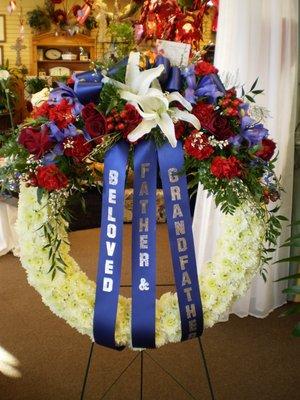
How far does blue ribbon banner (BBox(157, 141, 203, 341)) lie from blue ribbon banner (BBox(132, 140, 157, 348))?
0.04 m

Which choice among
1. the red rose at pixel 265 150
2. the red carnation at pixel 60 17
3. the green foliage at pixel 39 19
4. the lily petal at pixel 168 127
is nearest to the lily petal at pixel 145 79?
the lily petal at pixel 168 127

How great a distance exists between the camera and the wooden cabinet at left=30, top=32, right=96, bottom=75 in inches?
359

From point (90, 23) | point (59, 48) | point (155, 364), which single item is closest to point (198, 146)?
point (155, 364)

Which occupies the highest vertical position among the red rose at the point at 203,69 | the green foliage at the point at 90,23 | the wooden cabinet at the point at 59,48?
the green foliage at the point at 90,23

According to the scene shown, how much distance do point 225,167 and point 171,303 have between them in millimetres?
542

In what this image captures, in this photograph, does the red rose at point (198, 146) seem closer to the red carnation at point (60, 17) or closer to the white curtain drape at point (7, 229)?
the white curtain drape at point (7, 229)

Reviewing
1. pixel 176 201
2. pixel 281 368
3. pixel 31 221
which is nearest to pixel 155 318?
pixel 176 201

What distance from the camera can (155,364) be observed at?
289 centimetres

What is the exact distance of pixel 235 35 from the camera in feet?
10.5

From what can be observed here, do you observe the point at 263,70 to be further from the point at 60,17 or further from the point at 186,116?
the point at 60,17

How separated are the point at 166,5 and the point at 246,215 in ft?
10.2

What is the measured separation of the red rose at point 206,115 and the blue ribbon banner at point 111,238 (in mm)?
265

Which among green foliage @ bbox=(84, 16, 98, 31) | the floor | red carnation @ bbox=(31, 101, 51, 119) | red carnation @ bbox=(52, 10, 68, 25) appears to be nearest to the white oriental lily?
red carnation @ bbox=(31, 101, 51, 119)

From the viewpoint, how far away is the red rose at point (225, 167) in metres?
1.64
